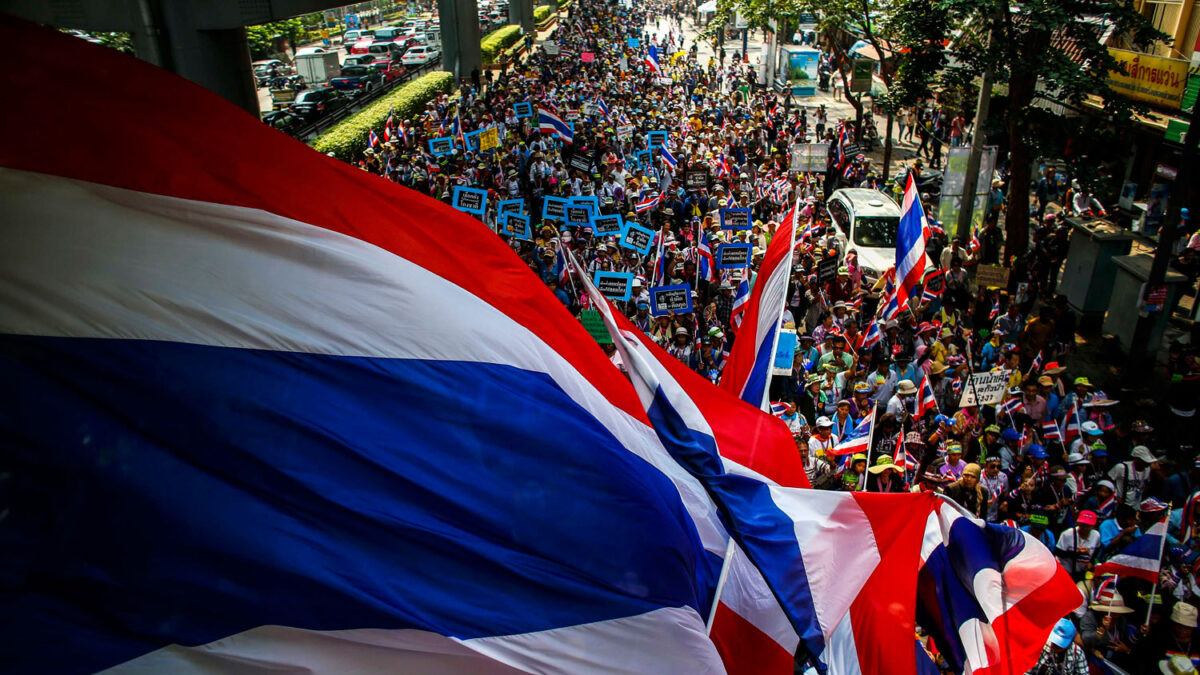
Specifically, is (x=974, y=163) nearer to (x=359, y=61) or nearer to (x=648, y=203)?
(x=648, y=203)

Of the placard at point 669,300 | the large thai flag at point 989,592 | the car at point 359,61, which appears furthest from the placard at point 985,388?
the car at point 359,61

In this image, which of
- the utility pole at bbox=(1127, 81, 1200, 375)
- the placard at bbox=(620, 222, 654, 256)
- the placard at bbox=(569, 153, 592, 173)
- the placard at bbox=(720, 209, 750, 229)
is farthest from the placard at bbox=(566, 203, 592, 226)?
the utility pole at bbox=(1127, 81, 1200, 375)

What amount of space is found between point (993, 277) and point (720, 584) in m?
12.3

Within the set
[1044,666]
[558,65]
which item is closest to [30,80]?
[1044,666]

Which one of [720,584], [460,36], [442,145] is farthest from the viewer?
[460,36]

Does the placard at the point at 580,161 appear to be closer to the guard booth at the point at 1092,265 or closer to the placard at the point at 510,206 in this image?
the placard at the point at 510,206

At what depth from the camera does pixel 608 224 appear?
50.1ft

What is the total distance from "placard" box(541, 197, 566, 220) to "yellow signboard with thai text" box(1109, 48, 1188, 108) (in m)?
12.7

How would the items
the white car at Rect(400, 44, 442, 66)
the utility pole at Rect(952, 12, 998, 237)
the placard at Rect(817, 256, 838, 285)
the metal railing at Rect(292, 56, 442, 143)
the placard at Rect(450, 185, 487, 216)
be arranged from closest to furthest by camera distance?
the placard at Rect(817, 256, 838, 285) → the placard at Rect(450, 185, 487, 216) → the utility pole at Rect(952, 12, 998, 237) → the metal railing at Rect(292, 56, 442, 143) → the white car at Rect(400, 44, 442, 66)

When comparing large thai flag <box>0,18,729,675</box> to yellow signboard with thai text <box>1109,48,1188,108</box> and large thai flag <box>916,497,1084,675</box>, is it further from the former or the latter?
yellow signboard with thai text <box>1109,48,1188,108</box>

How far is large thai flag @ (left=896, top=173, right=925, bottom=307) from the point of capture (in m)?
11.9

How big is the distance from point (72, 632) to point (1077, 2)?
1717 centimetres

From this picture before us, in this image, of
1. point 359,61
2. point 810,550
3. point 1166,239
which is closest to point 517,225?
point 1166,239

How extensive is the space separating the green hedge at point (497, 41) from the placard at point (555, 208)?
3099 centimetres
